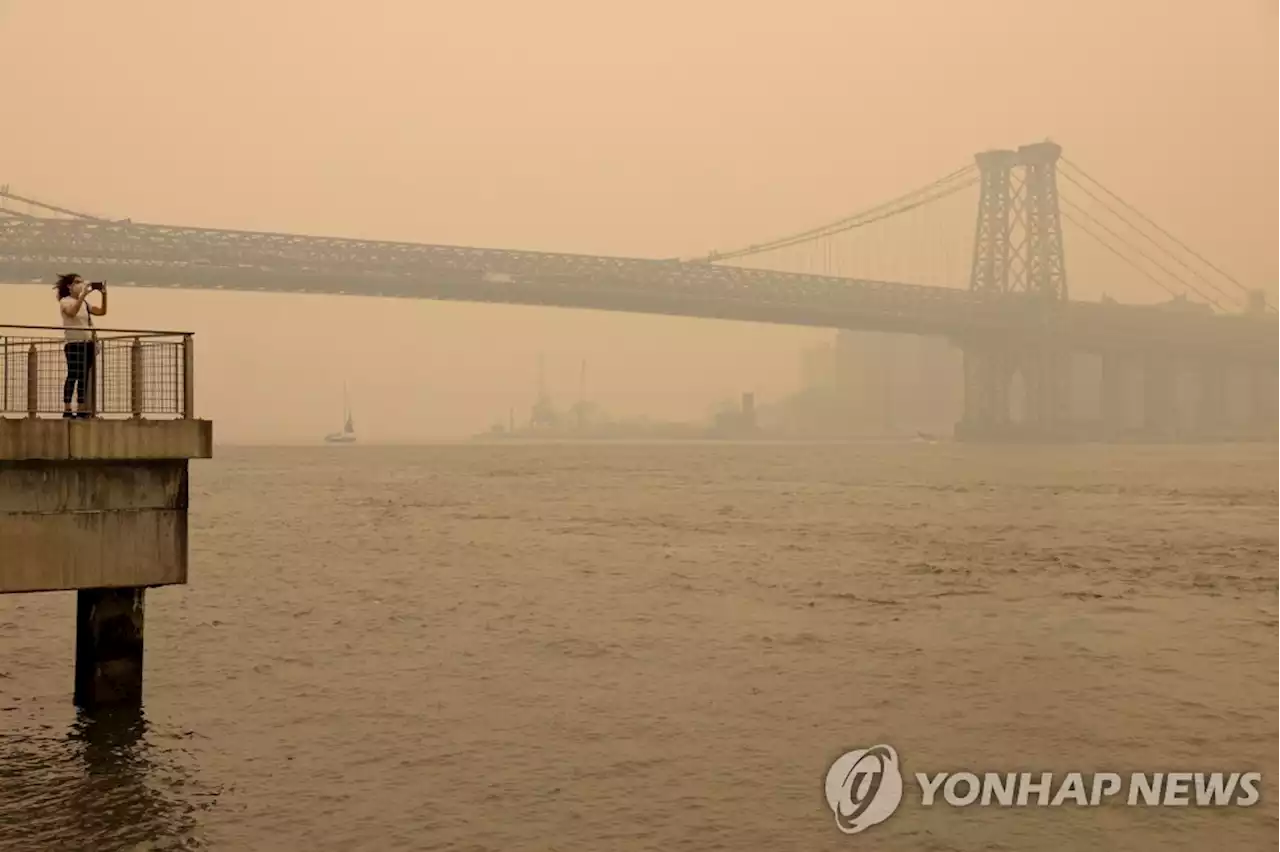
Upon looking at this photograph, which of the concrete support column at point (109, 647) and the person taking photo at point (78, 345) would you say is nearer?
the person taking photo at point (78, 345)

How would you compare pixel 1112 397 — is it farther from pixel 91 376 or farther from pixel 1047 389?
pixel 91 376

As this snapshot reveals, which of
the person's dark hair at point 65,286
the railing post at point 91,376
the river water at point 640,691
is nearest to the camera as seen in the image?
the river water at point 640,691

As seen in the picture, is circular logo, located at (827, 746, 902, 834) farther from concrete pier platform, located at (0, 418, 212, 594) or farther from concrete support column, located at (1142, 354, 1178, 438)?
concrete support column, located at (1142, 354, 1178, 438)

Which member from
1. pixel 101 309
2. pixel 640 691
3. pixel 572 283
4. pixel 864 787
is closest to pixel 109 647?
pixel 101 309

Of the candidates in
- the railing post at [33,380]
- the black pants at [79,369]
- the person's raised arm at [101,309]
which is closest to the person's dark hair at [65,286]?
the person's raised arm at [101,309]

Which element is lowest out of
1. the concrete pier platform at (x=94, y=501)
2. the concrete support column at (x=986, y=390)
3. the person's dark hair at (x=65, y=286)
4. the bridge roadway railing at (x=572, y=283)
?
the concrete pier platform at (x=94, y=501)

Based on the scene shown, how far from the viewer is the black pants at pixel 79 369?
38.7ft

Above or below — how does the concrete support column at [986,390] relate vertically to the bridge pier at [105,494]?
above

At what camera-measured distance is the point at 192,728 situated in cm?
1216

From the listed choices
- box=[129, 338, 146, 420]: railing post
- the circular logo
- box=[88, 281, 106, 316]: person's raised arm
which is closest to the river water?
the circular logo

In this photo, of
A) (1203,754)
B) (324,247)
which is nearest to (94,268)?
(324,247)

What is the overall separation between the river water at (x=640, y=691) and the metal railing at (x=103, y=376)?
308 cm

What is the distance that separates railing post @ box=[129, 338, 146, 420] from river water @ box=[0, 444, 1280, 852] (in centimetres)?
309

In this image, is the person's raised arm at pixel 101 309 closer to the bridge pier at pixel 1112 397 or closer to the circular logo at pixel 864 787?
the circular logo at pixel 864 787
